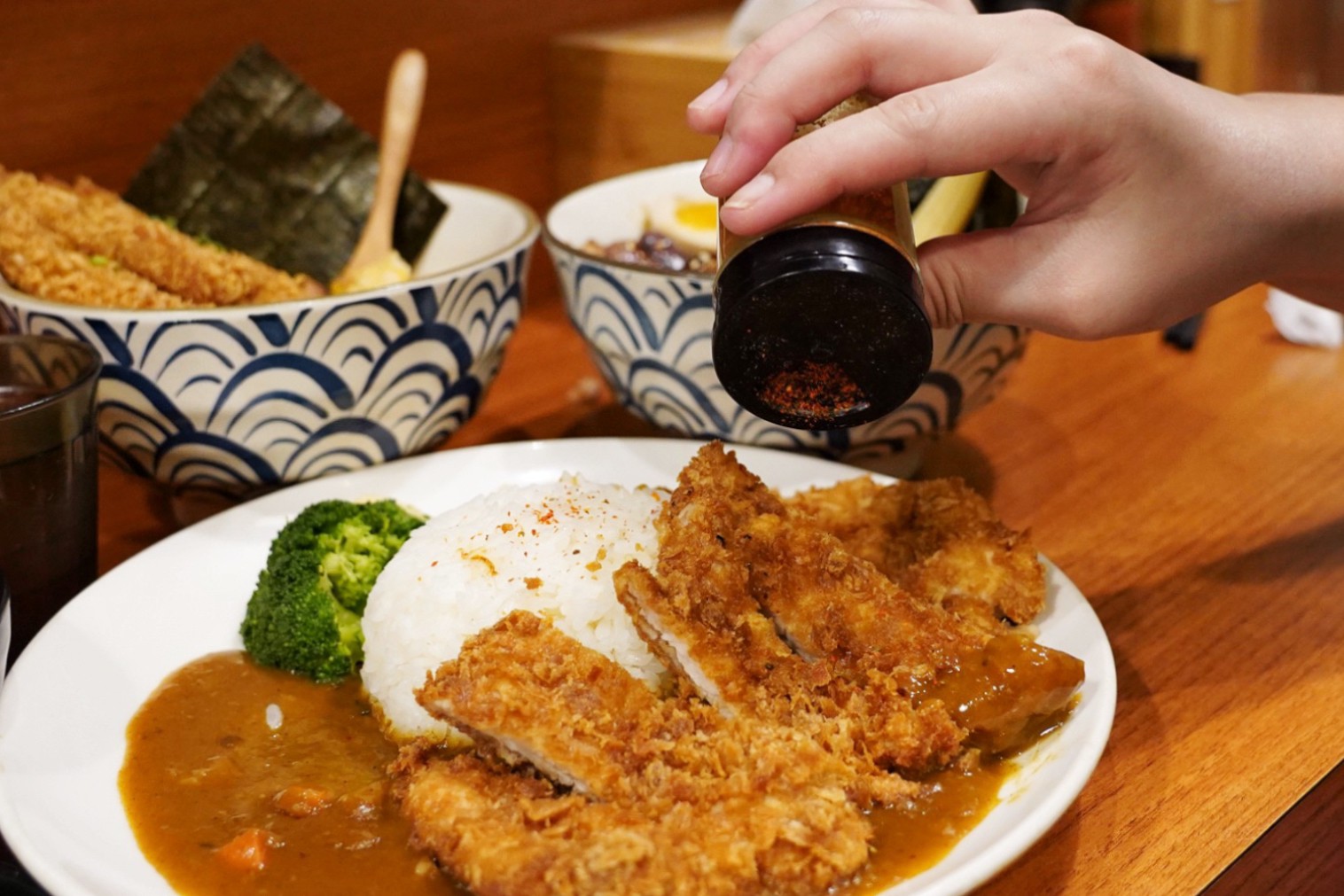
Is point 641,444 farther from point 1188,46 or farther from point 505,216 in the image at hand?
point 1188,46

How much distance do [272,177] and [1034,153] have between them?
1893mm

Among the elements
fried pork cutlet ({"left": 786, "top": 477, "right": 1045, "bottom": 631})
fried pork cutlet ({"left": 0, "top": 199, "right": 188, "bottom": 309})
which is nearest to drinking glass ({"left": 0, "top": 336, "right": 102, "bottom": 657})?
fried pork cutlet ({"left": 0, "top": 199, "right": 188, "bottom": 309})

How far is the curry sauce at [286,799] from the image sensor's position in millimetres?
1378

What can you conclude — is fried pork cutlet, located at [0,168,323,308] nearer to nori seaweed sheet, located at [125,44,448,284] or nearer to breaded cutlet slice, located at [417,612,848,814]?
nori seaweed sheet, located at [125,44,448,284]

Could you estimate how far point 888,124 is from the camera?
4.44 feet

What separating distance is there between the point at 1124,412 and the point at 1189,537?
1.98 ft

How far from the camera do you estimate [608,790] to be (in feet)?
4.59

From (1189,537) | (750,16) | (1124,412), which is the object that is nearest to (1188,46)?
(750,16)

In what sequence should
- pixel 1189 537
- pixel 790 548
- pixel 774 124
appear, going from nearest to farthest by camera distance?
pixel 774 124 < pixel 790 548 < pixel 1189 537

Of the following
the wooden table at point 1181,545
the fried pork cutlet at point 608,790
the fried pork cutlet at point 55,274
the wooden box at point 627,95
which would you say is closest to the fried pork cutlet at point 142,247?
the fried pork cutlet at point 55,274

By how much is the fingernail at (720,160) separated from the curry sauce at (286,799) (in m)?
0.84

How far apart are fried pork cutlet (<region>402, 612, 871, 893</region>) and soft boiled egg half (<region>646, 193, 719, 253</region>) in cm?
126

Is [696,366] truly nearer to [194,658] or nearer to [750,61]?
[750,61]

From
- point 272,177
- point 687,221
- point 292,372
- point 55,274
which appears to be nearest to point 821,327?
point 292,372
